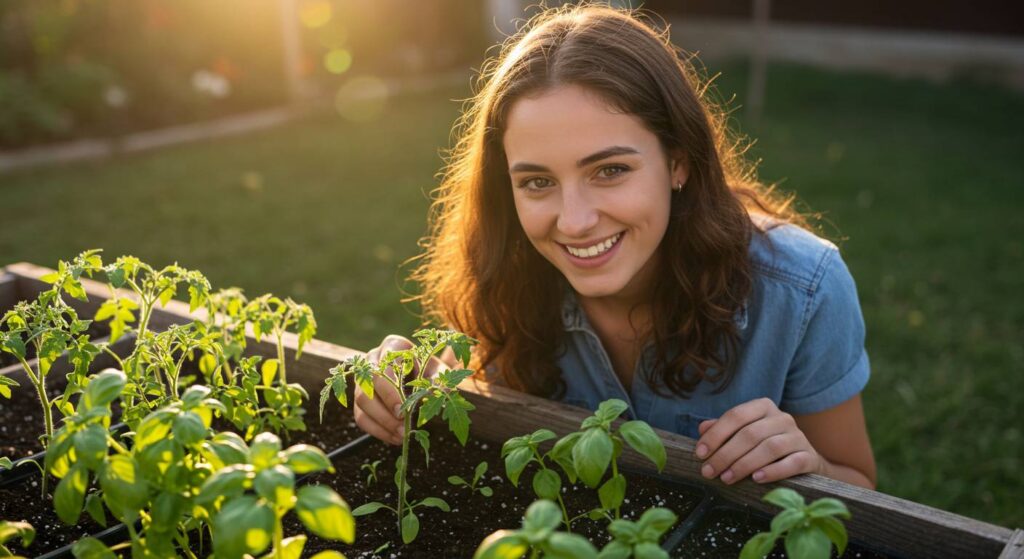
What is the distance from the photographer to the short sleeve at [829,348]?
1986 millimetres

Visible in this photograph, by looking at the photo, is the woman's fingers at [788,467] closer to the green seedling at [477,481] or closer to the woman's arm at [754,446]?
the woman's arm at [754,446]

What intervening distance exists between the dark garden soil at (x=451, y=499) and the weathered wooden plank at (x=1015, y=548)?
1.46 ft

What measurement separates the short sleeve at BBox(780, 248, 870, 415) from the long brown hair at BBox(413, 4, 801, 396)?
0.15 metres

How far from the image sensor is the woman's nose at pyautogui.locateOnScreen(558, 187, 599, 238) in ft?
5.75

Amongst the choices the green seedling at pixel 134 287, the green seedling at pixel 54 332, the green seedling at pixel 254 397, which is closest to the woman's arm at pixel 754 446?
the green seedling at pixel 254 397

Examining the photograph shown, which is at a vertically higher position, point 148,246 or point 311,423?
point 148,246

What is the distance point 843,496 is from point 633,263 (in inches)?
25.2

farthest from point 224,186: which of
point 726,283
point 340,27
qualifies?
point 726,283

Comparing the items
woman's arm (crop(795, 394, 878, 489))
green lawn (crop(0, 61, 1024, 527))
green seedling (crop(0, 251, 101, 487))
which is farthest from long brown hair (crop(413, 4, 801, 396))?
green lawn (crop(0, 61, 1024, 527))

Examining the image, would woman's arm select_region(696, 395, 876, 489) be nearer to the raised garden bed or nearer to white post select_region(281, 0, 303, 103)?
the raised garden bed

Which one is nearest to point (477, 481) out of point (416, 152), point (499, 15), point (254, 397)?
point (254, 397)

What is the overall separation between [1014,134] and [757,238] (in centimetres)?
674

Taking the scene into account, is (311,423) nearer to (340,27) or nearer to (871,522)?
(871,522)

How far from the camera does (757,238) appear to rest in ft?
6.75
